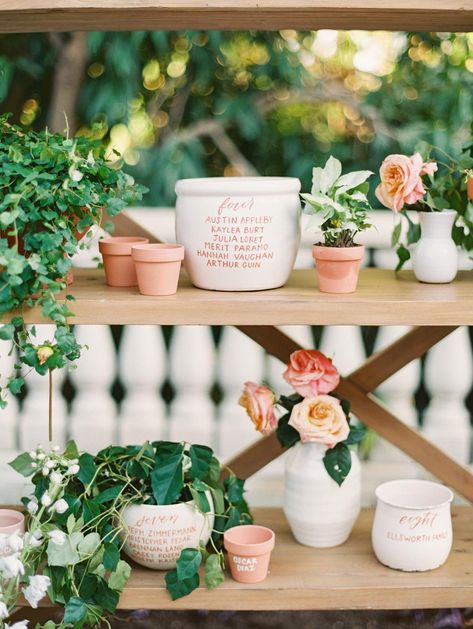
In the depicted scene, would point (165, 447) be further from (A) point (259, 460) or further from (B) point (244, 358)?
(B) point (244, 358)

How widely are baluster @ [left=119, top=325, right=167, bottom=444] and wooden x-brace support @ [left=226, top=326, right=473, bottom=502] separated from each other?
69cm

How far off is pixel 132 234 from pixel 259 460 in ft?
1.62

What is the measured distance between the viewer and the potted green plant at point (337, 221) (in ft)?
4.28

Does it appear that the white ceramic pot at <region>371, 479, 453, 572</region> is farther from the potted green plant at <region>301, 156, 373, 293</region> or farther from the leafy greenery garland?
the potted green plant at <region>301, 156, 373, 293</region>

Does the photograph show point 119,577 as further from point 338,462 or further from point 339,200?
point 339,200

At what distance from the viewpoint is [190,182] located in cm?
133

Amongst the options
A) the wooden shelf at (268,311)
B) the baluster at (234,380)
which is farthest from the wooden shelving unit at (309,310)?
the baluster at (234,380)

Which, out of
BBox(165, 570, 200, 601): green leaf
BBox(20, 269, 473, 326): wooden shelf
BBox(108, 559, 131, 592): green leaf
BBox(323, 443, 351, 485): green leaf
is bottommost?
BBox(165, 570, 200, 601): green leaf

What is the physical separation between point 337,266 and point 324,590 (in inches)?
19.9

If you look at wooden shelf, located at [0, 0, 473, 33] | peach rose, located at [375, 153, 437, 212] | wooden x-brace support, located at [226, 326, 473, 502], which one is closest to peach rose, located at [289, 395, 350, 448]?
wooden x-brace support, located at [226, 326, 473, 502]

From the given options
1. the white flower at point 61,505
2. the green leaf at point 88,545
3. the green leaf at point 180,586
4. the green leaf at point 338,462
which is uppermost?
the green leaf at point 338,462

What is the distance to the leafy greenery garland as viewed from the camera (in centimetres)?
148

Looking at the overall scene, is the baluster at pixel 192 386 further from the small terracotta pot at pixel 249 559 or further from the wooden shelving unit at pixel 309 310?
the small terracotta pot at pixel 249 559

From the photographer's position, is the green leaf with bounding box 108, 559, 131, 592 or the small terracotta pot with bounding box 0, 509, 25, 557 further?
the small terracotta pot with bounding box 0, 509, 25, 557
